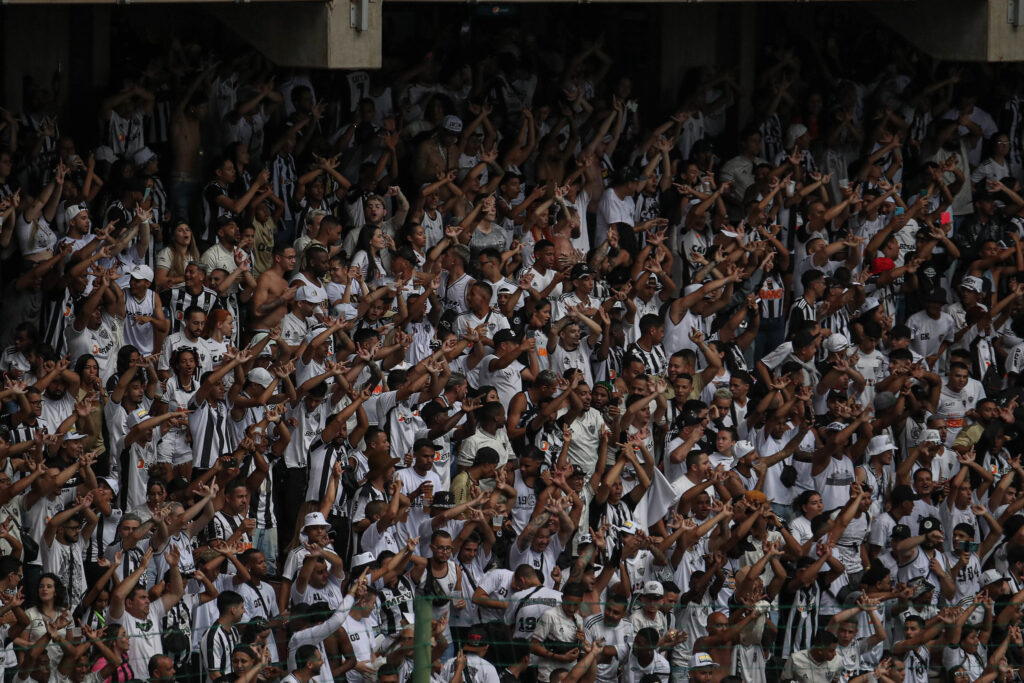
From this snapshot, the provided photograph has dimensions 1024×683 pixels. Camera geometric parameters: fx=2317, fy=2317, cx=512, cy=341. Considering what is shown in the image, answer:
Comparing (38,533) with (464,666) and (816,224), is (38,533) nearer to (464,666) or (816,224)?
(464,666)

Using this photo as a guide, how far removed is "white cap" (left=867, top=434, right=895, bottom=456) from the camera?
59.9 ft

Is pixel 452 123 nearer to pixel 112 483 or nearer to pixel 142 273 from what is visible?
pixel 142 273

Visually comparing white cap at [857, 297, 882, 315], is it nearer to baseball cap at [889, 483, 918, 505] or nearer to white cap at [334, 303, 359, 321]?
baseball cap at [889, 483, 918, 505]

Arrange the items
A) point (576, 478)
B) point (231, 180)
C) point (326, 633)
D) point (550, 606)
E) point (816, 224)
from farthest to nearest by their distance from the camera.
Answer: point (816, 224), point (231, 180), point (576, 478), point (550, 606), point (326, 633)

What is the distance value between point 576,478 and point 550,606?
60.6 inches

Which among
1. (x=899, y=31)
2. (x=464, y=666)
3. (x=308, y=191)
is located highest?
(x=899, y=31)

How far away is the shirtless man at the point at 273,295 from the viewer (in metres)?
17.4

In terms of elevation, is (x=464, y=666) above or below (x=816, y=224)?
below

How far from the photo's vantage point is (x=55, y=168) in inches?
693

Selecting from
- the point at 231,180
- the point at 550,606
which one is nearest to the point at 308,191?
the point at 231,180

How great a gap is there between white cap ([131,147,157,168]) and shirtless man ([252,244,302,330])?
1.44 meters

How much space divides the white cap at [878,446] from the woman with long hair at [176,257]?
18.0 ft

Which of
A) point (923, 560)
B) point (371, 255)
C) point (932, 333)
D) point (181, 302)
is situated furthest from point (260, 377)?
point (932, 333)

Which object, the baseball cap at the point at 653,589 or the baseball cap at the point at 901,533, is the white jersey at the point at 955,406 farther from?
the baseball cap at the point at 653,589
